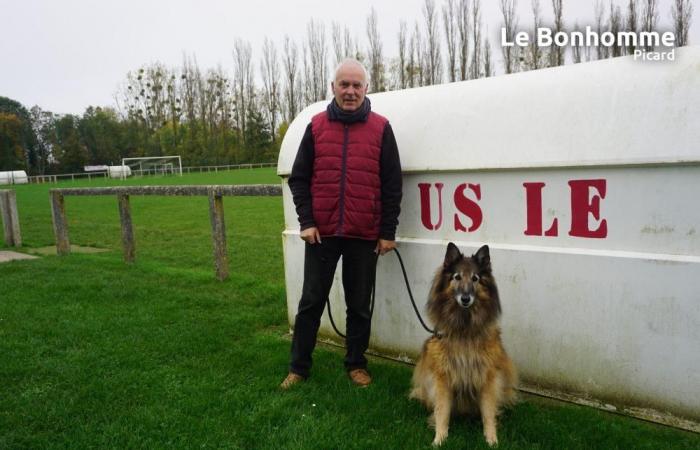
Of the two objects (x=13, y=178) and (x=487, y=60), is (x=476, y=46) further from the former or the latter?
(x=13, y=178)

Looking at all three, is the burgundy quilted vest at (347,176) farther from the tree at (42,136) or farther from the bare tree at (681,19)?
the tree at (42,136)

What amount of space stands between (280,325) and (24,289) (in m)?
3.82

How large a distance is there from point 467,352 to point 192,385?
2.10 meters

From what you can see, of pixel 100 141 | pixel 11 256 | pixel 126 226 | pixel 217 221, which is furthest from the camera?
pixel 100 141

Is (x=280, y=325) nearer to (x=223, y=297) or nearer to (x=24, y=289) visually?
(x=223, y=297)

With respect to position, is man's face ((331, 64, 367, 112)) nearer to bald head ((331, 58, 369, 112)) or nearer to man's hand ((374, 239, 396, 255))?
bald head ((331, 58, 369, 112))

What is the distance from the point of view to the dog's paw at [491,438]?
300cm

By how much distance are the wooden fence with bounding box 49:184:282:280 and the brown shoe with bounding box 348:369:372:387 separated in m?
2.57

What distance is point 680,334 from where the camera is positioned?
3.09 metres

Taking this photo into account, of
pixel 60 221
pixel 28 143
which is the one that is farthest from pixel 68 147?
pixel 60 221

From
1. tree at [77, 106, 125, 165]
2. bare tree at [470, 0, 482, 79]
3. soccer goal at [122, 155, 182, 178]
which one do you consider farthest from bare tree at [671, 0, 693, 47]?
tree at [77, 106, 125, 165]

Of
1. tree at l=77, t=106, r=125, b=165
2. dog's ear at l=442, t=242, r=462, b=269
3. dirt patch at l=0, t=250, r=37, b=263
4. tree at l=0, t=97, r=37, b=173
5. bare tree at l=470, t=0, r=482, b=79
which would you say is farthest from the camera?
tree at l=0, t=97, r=37, b=173

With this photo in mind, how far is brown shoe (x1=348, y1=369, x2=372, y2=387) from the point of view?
12.9ft

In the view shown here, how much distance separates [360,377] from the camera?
3971 mm
